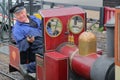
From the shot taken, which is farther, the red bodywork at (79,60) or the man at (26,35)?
the man at (26,35)

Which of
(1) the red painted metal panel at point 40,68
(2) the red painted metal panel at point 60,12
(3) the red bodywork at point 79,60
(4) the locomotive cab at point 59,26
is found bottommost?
(1) the red painted metal panel at point 40,68

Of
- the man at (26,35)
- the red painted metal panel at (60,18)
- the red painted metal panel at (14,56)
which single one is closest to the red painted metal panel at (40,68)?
the red painted metal panel at (60,18)

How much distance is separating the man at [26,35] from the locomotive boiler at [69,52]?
2.03 ft

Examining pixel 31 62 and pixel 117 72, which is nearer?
pixel 117 72

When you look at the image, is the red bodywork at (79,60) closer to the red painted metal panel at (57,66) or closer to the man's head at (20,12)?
the red painted metal panel at (57,66)

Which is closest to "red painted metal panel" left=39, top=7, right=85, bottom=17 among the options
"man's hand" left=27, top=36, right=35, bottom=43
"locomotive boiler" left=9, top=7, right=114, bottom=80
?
"locomotive boiler" left=9, top=7, right=114, bottom=80

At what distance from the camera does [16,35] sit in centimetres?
560

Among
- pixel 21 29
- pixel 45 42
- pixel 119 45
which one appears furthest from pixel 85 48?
pixel 21 29

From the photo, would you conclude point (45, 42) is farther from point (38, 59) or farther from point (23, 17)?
point (23, 17)

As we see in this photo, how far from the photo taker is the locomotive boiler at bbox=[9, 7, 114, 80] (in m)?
3.96

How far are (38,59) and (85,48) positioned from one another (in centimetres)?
102

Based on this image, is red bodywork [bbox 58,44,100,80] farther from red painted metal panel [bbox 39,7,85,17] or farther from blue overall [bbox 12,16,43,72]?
blue overall [bbox 12,16,43,72]

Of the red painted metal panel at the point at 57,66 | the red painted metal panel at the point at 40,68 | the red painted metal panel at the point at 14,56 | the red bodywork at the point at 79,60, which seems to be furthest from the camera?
the red painted metal panel at the point at 14,56

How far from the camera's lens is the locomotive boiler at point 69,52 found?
13.0 feet
